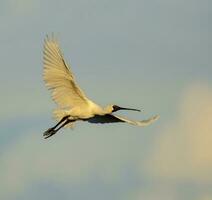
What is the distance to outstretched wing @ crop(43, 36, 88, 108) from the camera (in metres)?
84.9

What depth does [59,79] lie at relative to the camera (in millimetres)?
85875

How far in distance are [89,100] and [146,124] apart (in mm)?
3097

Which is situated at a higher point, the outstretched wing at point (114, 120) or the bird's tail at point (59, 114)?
the bird's tail at point (59, 114)

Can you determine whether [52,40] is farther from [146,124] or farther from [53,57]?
[146,124]

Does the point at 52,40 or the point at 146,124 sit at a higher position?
the point at 52,40

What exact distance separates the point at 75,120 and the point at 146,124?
11.7ft

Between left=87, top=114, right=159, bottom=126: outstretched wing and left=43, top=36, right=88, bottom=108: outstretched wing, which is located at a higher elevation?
left=43, top=36, right=88, bottom=108: outstretched wing

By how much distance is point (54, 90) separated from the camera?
86438mm

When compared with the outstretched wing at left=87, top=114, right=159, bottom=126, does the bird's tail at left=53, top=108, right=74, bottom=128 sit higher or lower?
higher

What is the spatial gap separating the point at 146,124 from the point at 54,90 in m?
4.79

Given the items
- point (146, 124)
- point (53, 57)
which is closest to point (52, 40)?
point (53, 57)

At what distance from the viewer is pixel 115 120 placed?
291ft

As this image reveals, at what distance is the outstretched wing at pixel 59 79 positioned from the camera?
8494 cm

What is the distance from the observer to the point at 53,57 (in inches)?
3349
